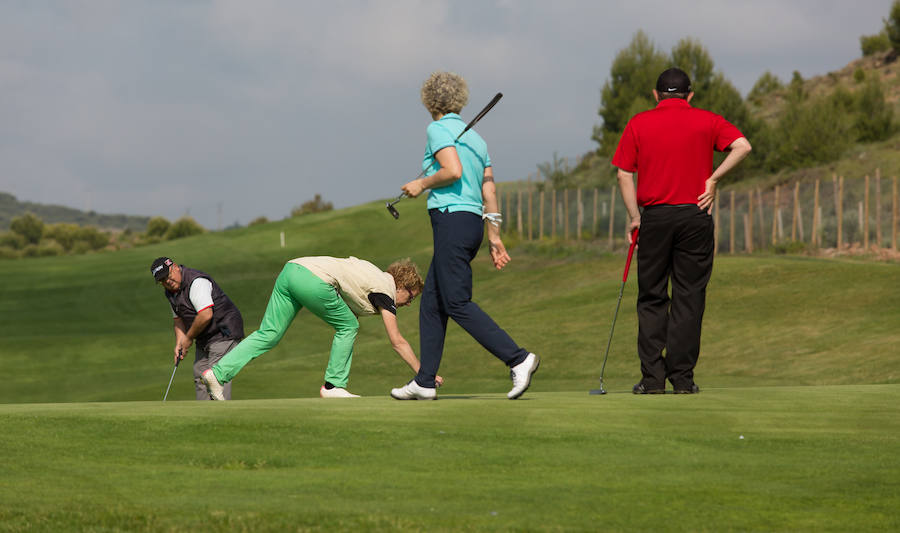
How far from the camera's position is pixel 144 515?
13.0ft

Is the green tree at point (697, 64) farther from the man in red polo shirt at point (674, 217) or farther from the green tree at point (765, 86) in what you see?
the man in red polo shirt at point (674, 217)

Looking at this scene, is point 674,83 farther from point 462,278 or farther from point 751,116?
point 751,116

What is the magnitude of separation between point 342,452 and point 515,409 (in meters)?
1.18

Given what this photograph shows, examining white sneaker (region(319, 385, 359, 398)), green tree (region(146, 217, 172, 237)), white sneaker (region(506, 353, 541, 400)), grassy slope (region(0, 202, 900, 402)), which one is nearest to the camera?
white sneaker (region(506, 353, 541, 400))

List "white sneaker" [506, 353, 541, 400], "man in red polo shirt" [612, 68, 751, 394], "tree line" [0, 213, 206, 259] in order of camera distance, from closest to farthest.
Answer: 1. "white sneaker" [506, 353, 541, 400]
2. "man in red polo shirt" [612, 68, 751, 394]
3. "tree line" [0, 213, 206, 259]

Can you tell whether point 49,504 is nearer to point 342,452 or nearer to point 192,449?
point 192,449

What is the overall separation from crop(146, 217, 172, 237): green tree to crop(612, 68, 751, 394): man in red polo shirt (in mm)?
95984

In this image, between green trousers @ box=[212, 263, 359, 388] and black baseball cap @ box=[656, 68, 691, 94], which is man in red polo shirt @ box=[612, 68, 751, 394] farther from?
green trousers @ box=[212, 263, 359, 388]

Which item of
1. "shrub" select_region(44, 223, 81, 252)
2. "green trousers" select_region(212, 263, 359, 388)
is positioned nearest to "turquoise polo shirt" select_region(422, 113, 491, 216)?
"green trousers" select_region(212, 263, 359, 388)

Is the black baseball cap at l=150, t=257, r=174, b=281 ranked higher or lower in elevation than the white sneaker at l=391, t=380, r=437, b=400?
higher

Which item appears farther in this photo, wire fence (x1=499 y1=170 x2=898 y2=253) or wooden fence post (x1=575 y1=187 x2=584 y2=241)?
wooden fence post (x1=575 y1=187 x2=584 y2=241)

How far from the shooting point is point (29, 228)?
106 metres

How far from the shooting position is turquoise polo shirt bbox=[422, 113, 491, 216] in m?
6.77

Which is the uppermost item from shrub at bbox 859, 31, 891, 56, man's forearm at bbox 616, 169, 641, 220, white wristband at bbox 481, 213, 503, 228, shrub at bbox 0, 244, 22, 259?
shrub at bbox 859, 31, 891, 56
